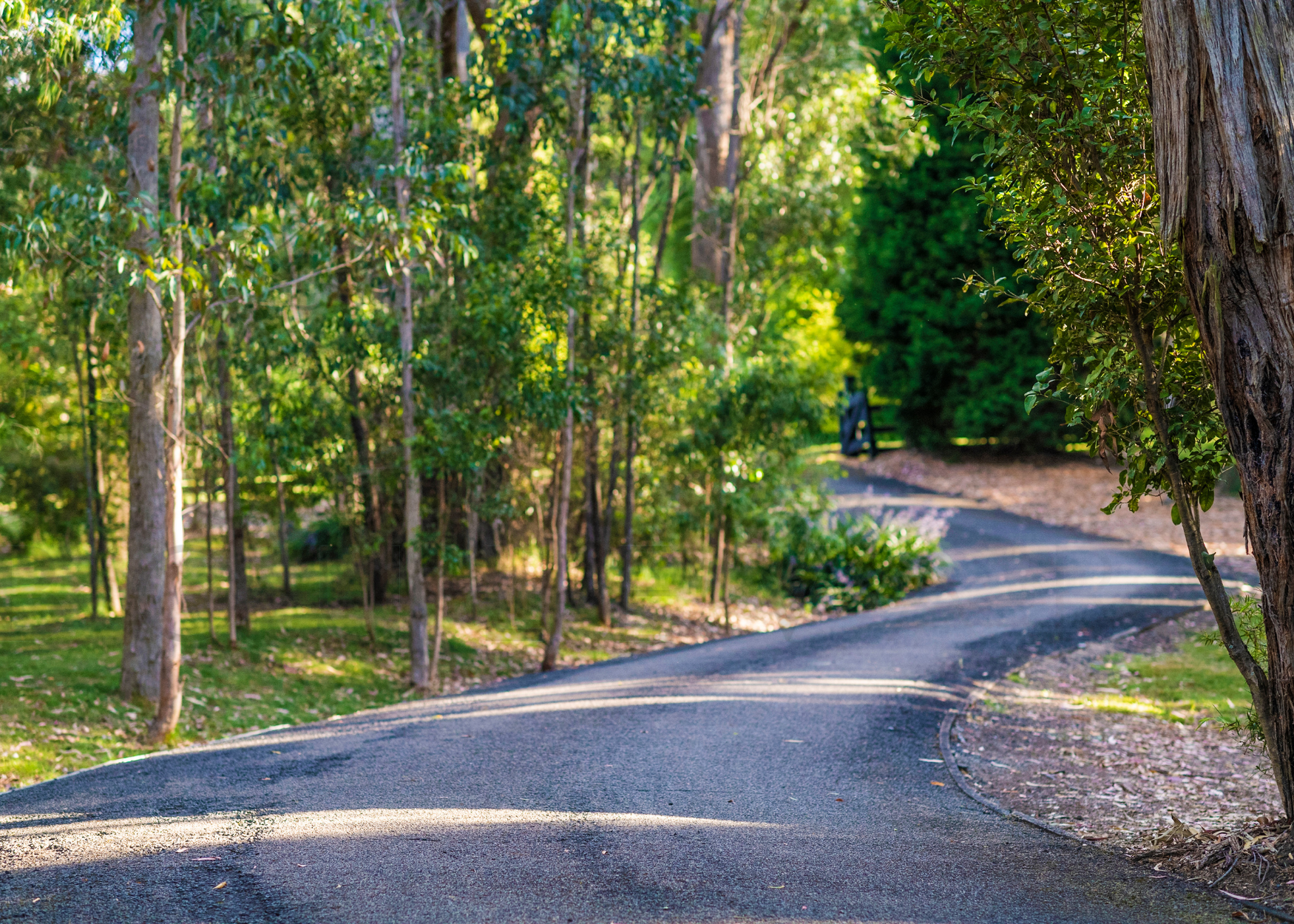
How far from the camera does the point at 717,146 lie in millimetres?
17516

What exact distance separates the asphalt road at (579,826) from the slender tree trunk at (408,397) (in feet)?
6.56

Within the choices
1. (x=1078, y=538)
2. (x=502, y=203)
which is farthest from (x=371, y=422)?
(x=1078, y=538)

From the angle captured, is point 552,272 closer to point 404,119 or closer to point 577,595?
point 404,119

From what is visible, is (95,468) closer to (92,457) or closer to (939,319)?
(92,457)

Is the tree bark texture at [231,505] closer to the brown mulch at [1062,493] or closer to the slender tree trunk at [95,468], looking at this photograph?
the slender tree trunk at [95,468]

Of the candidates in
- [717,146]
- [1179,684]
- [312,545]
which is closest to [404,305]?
[1179,684]

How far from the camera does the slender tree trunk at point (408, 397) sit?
10.4 m

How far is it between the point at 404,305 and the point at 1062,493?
17.4 metres

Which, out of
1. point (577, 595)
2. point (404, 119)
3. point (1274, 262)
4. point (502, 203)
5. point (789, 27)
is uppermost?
point (789, 27)

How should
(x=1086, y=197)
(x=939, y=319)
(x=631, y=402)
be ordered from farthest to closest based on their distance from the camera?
1. (x=939, y=319)
2. (x=631, y=402)
3. (x=1086, y=197)

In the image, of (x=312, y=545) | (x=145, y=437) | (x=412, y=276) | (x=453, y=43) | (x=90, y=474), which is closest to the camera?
(x=145, y=437)

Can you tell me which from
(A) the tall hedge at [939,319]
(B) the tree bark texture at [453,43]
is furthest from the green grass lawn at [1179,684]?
(A) the tall hedge at [939,319]

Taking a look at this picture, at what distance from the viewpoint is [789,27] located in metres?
17.9

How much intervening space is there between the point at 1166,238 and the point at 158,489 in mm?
8149
